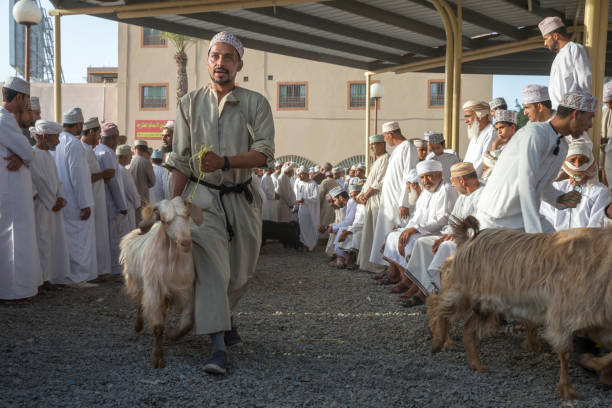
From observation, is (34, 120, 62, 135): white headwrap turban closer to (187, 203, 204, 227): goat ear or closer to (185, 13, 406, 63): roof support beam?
(185, 13, 406, 63): roof support beam

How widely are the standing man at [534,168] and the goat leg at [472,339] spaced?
2.41 ft

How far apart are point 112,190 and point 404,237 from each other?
4.46 m

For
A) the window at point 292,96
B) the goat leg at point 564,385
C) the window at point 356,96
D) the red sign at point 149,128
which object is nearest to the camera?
the goat leg at point 564,385

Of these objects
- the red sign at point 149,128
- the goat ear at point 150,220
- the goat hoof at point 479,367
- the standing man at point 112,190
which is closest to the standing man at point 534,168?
the goat hoof at point 479,367

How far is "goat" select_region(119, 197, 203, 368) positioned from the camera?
13.8 feet

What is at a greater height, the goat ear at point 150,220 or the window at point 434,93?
the window at point 434,93

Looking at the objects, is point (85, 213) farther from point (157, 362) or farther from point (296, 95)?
point (296, 95)

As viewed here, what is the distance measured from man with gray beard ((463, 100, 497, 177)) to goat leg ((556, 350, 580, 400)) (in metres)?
4.54

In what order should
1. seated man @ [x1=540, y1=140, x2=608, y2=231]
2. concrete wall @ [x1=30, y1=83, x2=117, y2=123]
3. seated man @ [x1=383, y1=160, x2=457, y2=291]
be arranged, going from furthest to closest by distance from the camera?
concrete wall @ [x1=30, y1=83, x2=117, y2=123] < seated man @ [x1=383, y1=160, x2=457, y2=291] < seated man @ [x1=540, y1=140, x2=608, y2=231]

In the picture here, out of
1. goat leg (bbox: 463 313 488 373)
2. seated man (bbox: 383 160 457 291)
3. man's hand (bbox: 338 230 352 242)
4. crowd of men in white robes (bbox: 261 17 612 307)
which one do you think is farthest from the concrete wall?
goat leg (bbox: 463 313 488 373)

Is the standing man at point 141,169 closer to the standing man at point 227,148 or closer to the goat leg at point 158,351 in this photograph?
the standing man at point 227,148

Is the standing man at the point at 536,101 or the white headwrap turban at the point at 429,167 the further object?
the white headwrap turban at the point at 429,167

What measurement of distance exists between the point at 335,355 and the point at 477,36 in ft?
34.4

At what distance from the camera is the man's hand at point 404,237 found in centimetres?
782
